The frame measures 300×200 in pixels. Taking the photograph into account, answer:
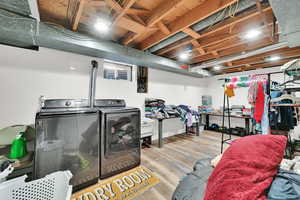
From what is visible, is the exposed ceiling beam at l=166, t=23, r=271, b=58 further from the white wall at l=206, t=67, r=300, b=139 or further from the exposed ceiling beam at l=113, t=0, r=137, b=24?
the white wall at l=206, t=67, r=300, b=139

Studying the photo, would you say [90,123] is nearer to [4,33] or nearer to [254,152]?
[4,33]

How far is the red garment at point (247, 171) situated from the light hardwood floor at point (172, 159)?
115cm

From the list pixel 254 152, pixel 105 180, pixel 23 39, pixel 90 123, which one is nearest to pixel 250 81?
pixel 254 152

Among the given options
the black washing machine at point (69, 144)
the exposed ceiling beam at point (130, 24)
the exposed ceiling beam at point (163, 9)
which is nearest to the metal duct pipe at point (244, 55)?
the exposed ceiling beam at point (163, 9)

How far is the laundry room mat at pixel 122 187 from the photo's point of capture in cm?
166

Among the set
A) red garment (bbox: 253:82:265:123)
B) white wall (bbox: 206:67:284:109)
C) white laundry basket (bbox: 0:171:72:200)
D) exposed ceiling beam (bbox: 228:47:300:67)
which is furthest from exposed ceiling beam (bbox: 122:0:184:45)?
white wall (bbox: 206:67:284:109)

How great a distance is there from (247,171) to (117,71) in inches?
127

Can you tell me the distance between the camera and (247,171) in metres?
0.78

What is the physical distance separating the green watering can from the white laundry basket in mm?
791

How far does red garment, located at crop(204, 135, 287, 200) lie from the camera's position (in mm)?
710

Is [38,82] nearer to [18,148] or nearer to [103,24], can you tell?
[18,148]

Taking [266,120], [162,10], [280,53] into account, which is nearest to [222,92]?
[280,53]

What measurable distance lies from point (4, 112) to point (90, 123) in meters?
1.53

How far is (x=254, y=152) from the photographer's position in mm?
884
